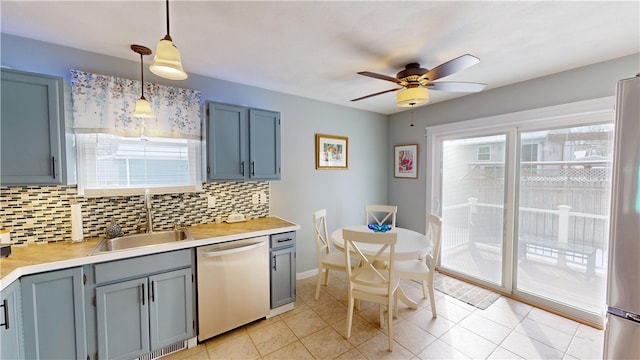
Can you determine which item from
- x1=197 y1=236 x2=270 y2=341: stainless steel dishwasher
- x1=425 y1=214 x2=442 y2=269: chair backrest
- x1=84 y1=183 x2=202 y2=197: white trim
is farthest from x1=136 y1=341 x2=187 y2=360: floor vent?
x1=425 y1=214 x2=442 y2=269: chair backrest

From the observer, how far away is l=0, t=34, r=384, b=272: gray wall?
1.98 m

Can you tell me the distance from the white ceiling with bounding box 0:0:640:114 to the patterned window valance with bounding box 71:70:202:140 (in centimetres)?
28

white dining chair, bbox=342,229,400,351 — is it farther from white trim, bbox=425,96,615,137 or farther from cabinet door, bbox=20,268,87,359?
white trim, bbox=425,96,615,137

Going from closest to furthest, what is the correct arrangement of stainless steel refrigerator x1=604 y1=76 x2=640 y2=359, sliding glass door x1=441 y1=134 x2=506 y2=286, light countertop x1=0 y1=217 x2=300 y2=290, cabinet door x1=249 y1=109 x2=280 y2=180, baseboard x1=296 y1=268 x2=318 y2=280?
stainless steel refrigerator x1=604 y1=76 x2=640 y2=359
light countertop x1=0 y1=217 x2=300 y2=290
cabinet door x1=249 y1=109 x2=280 y2=180
sliding glass door x1=441 y1=134 x2=506 y2=286
baseboard x1=296 y1=268 x2=318 y2=280

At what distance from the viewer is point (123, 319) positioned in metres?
1.79

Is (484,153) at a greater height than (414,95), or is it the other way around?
(414,95)

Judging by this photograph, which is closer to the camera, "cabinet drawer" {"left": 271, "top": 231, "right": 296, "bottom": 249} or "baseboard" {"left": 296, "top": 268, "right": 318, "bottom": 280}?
"cabinet drawer" {"left": 271, "top": 231, "right": 296, "bottom": 249}

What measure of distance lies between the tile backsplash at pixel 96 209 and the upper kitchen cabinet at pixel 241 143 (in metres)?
0.35

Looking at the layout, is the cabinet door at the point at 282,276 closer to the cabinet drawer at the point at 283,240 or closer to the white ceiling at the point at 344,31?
the cabinet drawer at the point at 283,240

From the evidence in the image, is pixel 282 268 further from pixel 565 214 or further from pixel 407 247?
pixel 565 214

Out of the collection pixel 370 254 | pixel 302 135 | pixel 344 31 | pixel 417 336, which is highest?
pixel 344 31

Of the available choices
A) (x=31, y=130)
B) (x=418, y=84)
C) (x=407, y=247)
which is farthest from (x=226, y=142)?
(x=407, y=247)

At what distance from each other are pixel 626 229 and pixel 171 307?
2.80 metres

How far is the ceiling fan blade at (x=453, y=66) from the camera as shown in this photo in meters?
1.62
